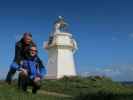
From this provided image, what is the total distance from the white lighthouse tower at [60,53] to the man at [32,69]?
29.6 meters

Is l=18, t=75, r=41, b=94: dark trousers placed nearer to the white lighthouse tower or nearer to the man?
the man

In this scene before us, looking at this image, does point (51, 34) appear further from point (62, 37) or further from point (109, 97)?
point (109, 97)

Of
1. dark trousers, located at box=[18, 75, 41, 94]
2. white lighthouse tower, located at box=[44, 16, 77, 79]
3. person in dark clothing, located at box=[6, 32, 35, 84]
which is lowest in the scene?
dark trousers, located at box=[18, 75, 41, 94]

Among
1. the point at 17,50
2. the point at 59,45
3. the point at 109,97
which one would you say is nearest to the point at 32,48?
the point at 17,50

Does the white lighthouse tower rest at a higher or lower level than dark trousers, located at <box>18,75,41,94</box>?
higher

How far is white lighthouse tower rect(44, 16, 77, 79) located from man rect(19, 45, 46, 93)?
29561 millimetres

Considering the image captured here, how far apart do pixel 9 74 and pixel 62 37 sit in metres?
31.6

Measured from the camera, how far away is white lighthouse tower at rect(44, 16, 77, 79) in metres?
40.9

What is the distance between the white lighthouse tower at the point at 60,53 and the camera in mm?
40881

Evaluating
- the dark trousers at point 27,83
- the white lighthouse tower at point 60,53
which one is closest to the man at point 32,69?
the dark trousers at point 27,83

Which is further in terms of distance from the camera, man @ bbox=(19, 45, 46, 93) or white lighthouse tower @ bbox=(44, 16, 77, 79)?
white lighthouse tower @ bbox=(44, 16, 77, 79)

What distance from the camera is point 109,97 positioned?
9914 mm

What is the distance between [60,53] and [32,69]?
31095mm

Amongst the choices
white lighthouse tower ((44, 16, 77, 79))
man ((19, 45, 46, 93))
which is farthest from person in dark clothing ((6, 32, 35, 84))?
white lighthouse tower ((44, 16, 77, 79))
